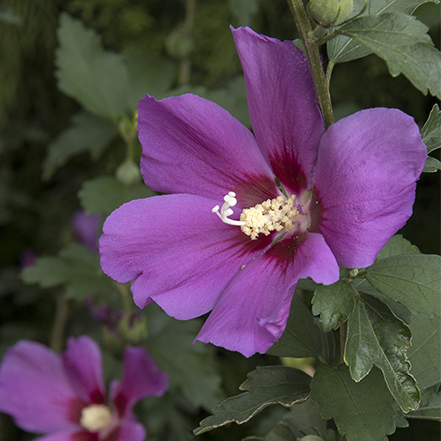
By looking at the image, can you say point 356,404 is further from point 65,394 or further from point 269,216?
point 65,394

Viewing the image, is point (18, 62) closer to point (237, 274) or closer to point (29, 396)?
point (29, 396)

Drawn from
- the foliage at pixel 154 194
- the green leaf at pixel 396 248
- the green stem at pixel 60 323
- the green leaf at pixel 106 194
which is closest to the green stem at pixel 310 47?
the foliage at pixel 154 194

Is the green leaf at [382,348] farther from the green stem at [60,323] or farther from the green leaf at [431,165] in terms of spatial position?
the green stem at [60,323]

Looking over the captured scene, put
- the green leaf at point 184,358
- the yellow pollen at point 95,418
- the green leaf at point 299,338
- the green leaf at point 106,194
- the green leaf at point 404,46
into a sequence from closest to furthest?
the green leaf at point 404,46
the green leaf at point 299,338
the green leaf at point 106,194
the green leaf at point 184,358
the yellow pollen at point 95,418

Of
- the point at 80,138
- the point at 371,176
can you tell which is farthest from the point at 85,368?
the point at 371,176

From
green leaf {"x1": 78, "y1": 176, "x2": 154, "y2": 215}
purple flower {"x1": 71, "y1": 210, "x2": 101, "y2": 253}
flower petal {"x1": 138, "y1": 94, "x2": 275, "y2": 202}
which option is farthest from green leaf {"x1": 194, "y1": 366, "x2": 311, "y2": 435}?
purple flower {"x1": 71, "y1": 210, "x2": 101, "y2": 253}

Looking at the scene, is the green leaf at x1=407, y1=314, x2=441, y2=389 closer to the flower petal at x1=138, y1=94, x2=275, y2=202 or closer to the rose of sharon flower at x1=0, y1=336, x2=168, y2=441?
the flower petal at x1=138, y1=94, x2=275, y2=202

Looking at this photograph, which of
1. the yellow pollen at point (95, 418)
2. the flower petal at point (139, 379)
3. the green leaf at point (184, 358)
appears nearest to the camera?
the flower petal at point (139, 379)
